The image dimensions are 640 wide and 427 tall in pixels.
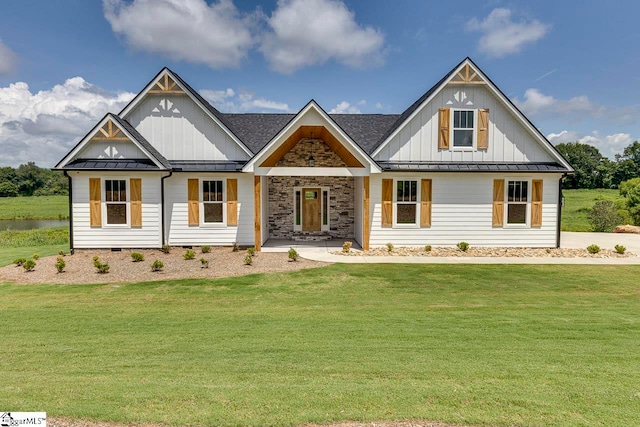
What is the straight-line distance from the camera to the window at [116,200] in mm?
13219

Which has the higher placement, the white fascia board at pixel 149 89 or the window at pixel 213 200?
the white fascia board at pixel 149 89

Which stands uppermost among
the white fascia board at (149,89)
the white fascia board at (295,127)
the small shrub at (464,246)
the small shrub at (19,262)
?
the white fascia board at (149,89)

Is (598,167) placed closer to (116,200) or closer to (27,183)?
(116,200)

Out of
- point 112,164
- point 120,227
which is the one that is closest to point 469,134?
point 112,164

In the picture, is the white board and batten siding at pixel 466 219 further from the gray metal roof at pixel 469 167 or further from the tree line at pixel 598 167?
the tree line at pixel 598 167

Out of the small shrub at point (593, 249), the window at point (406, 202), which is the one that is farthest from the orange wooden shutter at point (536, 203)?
the window at point (406, 202)

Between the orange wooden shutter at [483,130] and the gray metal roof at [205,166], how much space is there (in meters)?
9.44

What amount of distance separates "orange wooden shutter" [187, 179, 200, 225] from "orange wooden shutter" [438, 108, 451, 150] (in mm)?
9712

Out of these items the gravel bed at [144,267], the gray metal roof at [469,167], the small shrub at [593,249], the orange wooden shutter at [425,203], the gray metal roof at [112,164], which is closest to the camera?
the gravel bed at [144,267]

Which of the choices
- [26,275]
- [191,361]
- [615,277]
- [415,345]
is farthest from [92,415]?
[615,277]

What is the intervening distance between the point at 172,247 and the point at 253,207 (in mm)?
3549

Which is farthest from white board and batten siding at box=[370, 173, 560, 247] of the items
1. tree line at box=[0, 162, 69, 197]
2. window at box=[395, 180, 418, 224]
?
tree line at box=[0, 162, 69, 197]

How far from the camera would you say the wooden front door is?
54.0ft

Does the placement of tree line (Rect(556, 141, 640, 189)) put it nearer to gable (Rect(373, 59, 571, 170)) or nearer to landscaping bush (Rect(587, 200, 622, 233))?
landscaping bush (Rect(587, 200, 622, 233))
